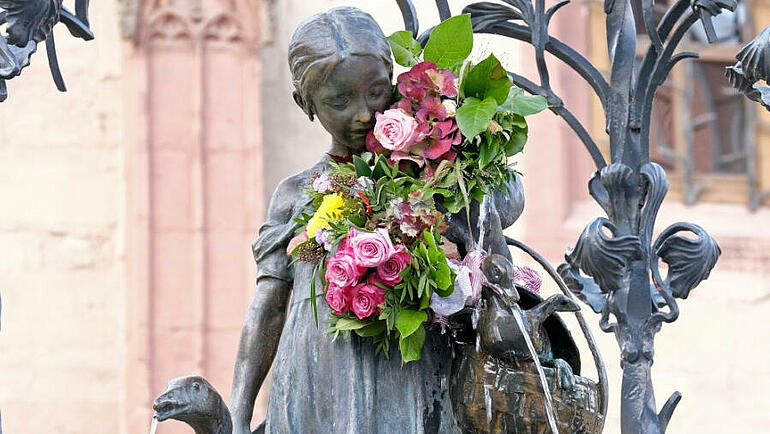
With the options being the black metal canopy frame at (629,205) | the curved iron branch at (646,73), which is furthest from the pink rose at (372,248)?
the curved iron branch at (646,73)

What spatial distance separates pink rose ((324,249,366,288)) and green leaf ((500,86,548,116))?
384 mm

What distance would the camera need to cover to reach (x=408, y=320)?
3.08 metres

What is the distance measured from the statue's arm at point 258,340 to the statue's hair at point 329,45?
1.09ft

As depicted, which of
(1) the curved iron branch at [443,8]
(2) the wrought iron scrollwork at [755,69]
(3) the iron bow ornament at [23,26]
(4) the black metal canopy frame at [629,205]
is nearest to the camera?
(3) the iron bow ornament at [23,26]

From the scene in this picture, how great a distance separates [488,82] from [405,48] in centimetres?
19

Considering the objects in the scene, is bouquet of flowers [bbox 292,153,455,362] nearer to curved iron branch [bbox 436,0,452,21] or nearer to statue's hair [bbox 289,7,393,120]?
statue's hair [bbox 289,7,393,120]

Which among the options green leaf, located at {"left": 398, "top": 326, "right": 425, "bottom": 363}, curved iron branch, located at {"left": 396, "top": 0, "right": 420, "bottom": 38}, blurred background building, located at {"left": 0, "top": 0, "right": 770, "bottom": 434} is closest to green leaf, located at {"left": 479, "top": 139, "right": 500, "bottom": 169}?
green leaf, located at {"left": 398, "top": 326, "right": 425, "bottom": 363}

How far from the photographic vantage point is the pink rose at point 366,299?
10.1 feet

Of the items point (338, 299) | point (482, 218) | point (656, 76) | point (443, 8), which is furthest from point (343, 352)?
point (656, 76)

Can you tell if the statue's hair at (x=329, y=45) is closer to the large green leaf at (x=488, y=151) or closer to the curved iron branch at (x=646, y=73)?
the large green leaf at (x=488, y=151)

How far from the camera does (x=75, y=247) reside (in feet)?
27.5

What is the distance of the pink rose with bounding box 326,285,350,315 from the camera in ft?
10.2

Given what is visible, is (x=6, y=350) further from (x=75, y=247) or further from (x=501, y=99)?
(x=501, y=99)

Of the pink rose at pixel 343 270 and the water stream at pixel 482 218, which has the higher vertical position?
the water stream at pixel 482 218
